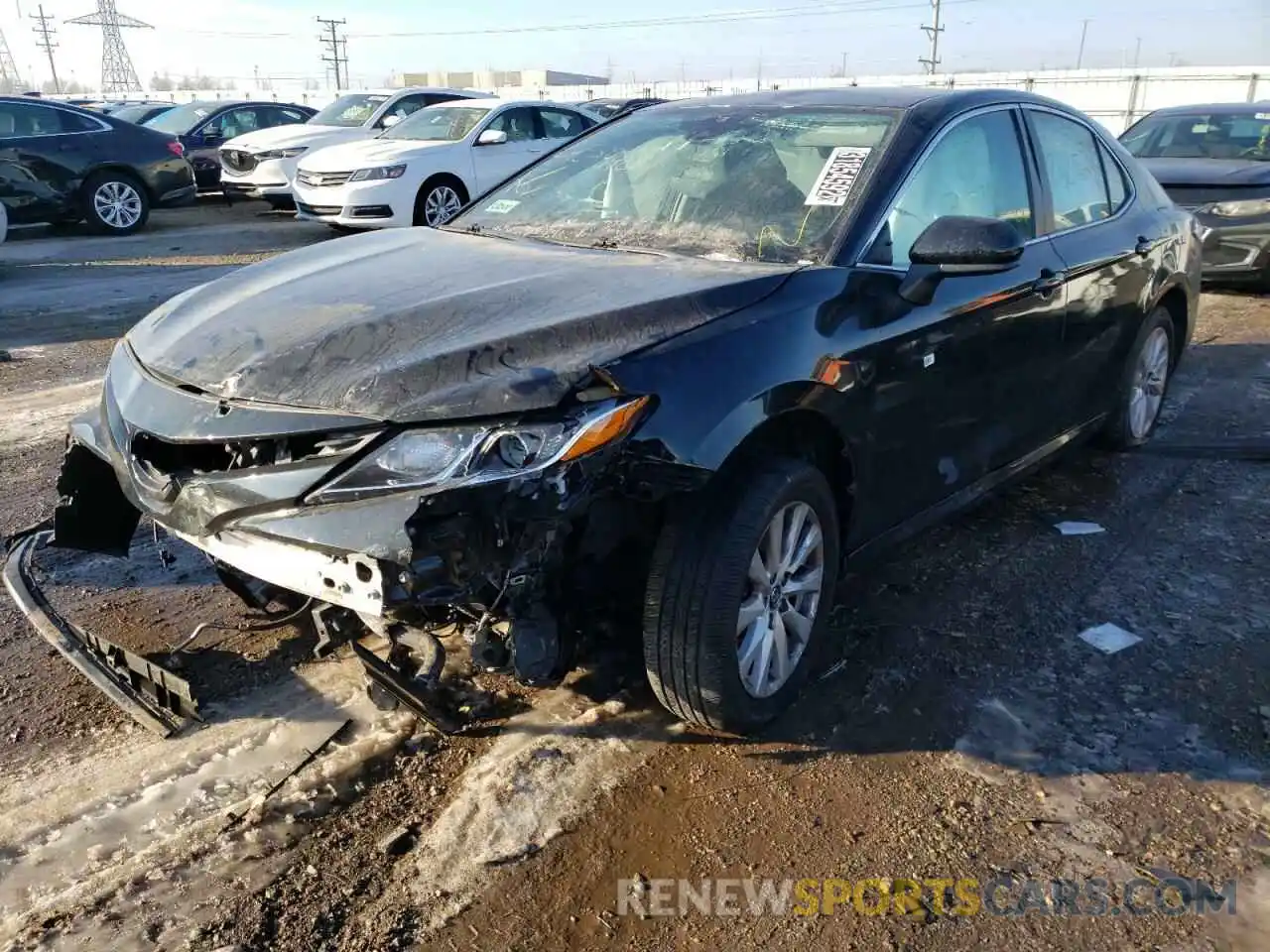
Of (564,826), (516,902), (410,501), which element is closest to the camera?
(410,501)

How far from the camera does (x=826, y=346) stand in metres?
2.85

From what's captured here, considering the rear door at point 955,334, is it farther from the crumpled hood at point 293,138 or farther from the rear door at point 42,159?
the crumpled hood at point 293,138

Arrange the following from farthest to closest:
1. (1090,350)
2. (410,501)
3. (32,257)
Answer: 1. (32,257)
2. (1090,350)
3. (410,501)

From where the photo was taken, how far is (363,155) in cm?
1187

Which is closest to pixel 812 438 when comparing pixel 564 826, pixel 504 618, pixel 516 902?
pixel 504 618

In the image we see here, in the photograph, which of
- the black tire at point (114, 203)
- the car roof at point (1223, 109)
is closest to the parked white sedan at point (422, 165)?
the black tire at point (114, 203)

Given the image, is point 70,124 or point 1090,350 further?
point 70,124

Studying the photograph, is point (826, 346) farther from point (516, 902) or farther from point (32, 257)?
point (32, 257)

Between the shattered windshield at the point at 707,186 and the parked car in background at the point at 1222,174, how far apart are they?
6.80 m

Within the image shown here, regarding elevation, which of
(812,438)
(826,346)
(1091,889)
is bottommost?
(1091,889)

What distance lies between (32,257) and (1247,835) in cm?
1263

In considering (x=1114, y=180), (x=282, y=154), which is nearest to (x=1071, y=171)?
(x=1114, y=180)

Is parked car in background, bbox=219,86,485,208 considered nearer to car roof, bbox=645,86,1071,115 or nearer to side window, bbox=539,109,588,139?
side window, bbox=539,109,588,139

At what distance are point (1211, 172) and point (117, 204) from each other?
1260 cm
